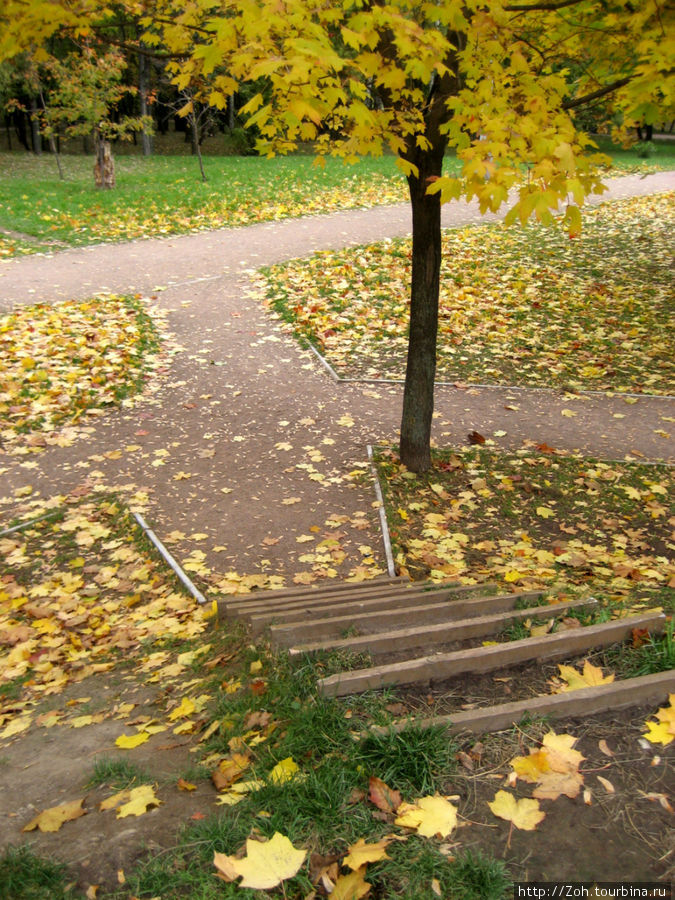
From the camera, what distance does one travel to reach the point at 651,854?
1816mm

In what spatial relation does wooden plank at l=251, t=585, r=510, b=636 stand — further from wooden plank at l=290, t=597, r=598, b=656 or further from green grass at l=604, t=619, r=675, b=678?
green grass at l=604, t=619, r=675, b=678

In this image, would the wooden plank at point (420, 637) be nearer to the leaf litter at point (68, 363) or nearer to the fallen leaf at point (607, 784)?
the fallen leaf at point (607, 784)

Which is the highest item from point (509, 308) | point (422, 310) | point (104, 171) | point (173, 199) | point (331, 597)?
point (104, 171)

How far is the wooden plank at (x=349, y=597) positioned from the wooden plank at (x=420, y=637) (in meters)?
0.60

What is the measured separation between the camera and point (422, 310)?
5.76 m

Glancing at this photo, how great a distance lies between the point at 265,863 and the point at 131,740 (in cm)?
116

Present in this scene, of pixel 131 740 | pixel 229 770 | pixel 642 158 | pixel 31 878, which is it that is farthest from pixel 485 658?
pixel 642 158

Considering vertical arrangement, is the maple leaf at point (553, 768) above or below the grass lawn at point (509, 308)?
above

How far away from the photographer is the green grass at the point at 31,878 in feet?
6.17

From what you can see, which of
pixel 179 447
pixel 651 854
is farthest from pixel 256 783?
pixel 179 447

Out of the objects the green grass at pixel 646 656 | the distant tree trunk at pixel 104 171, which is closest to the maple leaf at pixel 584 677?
the green grass at pixel 646 656

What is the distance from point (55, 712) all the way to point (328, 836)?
6.30 feet

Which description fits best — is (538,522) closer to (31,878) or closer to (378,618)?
(378,618)

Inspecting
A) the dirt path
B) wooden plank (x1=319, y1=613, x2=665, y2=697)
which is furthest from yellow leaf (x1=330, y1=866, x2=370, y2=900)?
wooden plank (x1=319, y1=613, x2=665, y2=697)
